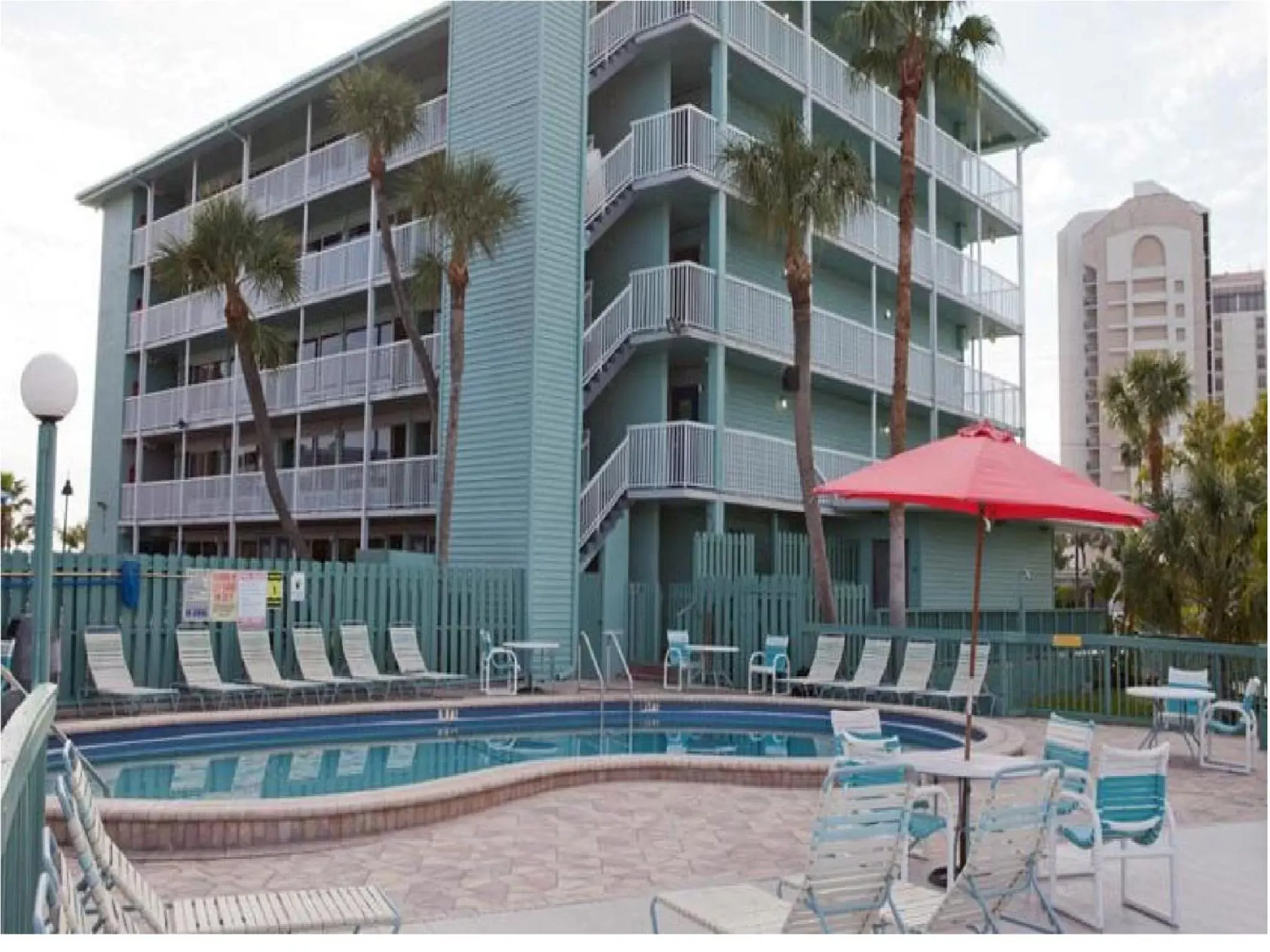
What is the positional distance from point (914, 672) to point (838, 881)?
11.9 metres

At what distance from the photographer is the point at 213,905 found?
16.6 ft

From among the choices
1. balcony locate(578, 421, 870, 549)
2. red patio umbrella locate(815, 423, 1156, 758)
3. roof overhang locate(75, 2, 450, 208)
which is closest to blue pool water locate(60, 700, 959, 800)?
balcony locate(578, 421, 870, 549)

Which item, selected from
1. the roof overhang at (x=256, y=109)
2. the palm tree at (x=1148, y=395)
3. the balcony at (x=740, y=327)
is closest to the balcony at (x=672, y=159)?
the balcony at (x=740, y=327)

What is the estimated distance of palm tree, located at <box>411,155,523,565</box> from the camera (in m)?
18.7

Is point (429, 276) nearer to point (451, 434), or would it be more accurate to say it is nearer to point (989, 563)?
point (451, 434)

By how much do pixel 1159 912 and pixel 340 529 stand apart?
22619 millimetres

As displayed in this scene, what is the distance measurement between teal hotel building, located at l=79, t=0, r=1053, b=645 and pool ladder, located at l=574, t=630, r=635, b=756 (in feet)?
2.42

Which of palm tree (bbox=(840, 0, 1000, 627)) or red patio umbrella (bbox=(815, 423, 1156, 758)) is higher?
palm tree (bbox=(840, 0, 1000, 627))

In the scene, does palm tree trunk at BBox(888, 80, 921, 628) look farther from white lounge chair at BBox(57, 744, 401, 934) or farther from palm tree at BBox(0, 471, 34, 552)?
palm tree at BBox(0, 471, 34, 552)

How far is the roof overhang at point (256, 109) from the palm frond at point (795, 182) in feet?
27.2

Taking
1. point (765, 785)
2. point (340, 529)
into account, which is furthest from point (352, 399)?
point (765, 785)

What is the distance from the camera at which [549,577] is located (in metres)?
19.7

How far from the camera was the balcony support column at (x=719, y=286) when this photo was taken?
20844 millimetres

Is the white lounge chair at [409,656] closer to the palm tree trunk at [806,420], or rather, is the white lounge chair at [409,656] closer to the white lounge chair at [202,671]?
the white lounge chair at [202,671]
